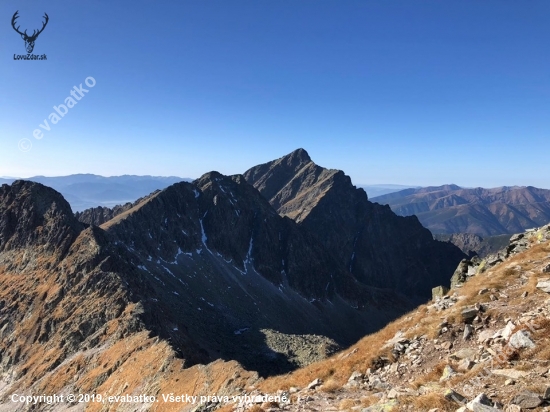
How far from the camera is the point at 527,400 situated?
10414 millimetres

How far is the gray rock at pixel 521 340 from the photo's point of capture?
1396 centimetres

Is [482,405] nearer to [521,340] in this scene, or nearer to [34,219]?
[521,340]

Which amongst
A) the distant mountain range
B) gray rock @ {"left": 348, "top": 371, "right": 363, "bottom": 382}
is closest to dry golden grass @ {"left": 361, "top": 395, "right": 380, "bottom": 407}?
gray rock @ {"left": 348, "top": 371, "right": 363, "bottom": 382}

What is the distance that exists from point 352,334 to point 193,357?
397 ft

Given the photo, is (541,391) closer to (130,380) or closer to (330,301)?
(130,380)

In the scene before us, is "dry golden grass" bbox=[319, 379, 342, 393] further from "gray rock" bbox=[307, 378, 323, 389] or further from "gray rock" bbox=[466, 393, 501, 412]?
"gray rock" bbox=[466, 393, 501, 412]

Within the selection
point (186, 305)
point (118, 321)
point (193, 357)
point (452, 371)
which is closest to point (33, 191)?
point (186, 305)

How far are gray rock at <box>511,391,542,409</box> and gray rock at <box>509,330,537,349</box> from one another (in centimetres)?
395

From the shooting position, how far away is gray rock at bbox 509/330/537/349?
1396cm

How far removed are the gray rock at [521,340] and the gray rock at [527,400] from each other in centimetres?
395

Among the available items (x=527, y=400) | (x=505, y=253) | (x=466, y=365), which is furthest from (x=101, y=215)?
(x=527, y=400)

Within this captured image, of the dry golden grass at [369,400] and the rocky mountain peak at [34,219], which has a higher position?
the rocky mountain peak at [34,219]

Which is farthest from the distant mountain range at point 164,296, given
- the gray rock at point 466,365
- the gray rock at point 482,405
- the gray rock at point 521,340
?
the gray rock at point 482,405

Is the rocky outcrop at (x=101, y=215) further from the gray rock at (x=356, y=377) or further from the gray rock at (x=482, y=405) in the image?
the gray rock at (x=482, y=405)
